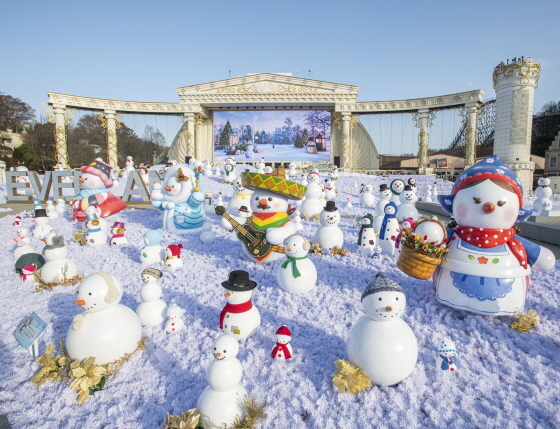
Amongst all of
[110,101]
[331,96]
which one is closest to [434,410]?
[331,96]

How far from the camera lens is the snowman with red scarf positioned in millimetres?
3137

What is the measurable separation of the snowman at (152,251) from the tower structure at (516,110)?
17.4 metres

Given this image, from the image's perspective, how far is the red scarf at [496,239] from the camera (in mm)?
3189

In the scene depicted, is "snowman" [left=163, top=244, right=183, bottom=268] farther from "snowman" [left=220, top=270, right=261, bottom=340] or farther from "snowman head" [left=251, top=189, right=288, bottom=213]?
"snowman" [left=220, top=270, right=261, bottom=340]

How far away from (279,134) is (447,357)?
25624 mm

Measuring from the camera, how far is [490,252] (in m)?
3.19

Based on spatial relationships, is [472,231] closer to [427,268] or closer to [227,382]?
[427,268]

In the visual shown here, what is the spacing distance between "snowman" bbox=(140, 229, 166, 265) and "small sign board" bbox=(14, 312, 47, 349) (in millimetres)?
2258

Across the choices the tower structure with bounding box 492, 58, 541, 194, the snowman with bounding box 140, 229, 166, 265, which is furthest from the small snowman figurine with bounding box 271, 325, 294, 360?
the tower structure with bounding box 492, 58, 541, 194

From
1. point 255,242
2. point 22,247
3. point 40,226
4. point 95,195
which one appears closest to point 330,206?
point 255,242

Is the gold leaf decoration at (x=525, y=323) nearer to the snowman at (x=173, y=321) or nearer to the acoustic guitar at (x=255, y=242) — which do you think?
the acoustic guitar at (x=255, y=242)

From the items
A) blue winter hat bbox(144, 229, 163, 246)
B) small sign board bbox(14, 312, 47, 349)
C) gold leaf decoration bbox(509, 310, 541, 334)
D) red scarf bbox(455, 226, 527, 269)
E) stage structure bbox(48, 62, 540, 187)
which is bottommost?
gold leaf decoration bbox(509, 310, 541, 334)

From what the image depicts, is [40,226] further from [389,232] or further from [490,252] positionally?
[490,252]

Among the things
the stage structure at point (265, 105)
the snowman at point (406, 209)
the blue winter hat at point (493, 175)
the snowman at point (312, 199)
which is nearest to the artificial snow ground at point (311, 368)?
the blue winter hat at point (493, 175)
